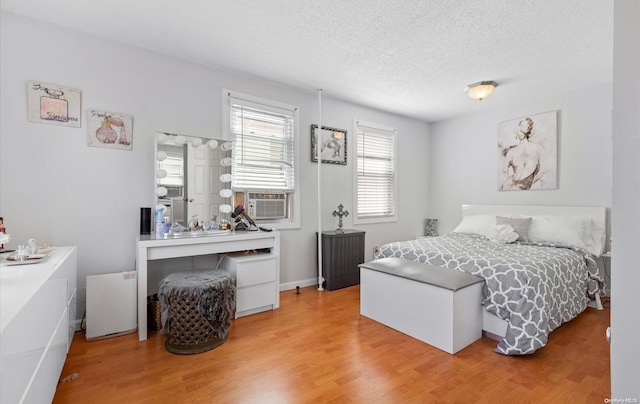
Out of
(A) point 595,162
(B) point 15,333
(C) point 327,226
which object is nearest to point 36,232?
(B) point 15,333

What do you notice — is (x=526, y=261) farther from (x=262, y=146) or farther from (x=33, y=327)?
(x=33, y=327)

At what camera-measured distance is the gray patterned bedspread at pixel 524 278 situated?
7.02ft

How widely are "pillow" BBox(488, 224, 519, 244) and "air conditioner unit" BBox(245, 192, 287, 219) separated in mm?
2541

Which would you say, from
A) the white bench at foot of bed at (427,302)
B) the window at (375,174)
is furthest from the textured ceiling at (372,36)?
the white bench at foot of bed at (427,302)

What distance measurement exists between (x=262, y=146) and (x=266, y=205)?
2.35ft

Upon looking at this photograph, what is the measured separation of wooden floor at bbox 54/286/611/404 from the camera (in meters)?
1.69

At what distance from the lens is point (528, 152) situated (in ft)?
13.3

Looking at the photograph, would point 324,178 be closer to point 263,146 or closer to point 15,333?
point 263,146

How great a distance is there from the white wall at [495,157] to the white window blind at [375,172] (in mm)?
1011

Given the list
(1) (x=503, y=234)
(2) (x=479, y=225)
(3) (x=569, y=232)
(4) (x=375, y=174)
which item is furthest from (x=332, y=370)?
(4) (x=375, y=174)

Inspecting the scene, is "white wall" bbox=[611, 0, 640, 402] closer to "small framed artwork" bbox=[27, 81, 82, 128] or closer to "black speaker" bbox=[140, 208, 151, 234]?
"black speaker" bbox=[140, 208, 151, 234]

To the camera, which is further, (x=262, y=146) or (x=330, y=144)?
(x=330, y=144)

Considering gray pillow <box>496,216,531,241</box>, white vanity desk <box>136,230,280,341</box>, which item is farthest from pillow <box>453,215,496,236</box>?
white vanity desk <box>136,230,280,341</box>

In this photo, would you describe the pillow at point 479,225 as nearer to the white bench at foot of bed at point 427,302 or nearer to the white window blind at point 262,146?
the white bench at foot of bed at point 427,302
